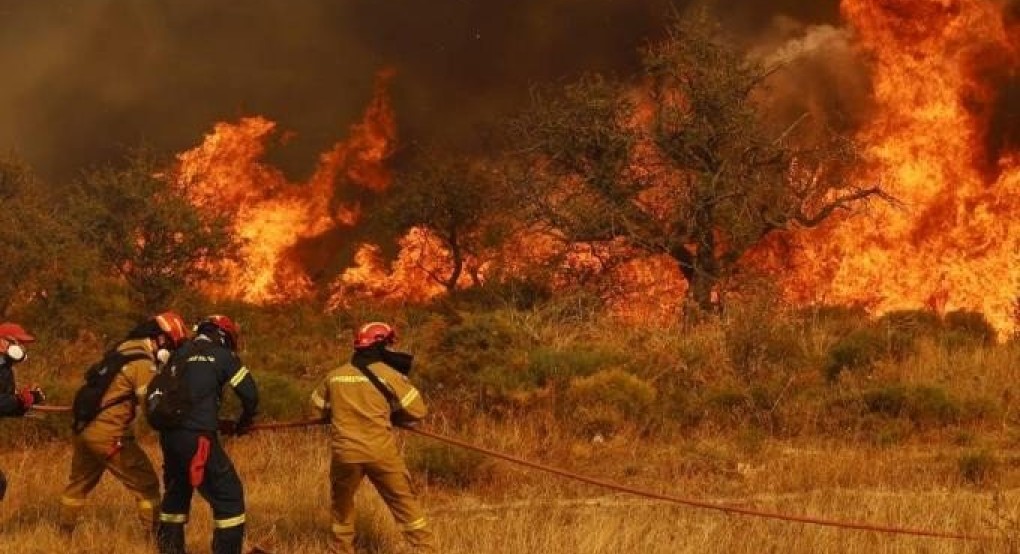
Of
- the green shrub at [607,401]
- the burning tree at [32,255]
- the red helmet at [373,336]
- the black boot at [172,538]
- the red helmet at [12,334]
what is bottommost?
the black boot at [172,538]

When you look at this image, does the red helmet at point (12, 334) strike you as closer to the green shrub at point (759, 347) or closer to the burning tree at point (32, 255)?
the green shrub at point (759, 347)

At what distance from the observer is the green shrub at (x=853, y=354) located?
13930 millimetres

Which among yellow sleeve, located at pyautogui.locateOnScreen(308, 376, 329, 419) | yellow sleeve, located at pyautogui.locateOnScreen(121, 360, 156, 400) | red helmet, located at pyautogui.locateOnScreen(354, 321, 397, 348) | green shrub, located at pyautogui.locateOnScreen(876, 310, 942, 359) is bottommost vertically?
yellow sleeve, located at pyautogui.locateOnScreen(308, 376, 329, 419)

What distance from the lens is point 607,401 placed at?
1245 cm

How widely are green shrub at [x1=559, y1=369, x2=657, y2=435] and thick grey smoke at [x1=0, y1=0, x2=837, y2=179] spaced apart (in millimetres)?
23523

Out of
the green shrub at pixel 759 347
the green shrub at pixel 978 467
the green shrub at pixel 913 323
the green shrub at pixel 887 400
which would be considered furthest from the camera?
the green shrub at pixel 913 323

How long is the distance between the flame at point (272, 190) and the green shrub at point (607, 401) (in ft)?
58.8

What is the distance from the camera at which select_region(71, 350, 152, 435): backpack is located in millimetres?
7852

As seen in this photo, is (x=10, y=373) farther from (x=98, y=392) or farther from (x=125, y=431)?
(x=125, y=431)

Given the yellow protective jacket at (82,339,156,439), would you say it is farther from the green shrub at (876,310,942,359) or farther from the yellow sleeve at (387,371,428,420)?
the green shrub at (876,310,942,359)

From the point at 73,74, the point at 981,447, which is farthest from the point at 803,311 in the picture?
the point at 73,74

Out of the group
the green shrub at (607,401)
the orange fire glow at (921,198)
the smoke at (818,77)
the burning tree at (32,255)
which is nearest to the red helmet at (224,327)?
the green shrub at (607,401)

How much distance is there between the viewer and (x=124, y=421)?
8.00 metres

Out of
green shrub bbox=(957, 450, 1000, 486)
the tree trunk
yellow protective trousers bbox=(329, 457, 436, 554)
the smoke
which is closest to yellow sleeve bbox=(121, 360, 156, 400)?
yellow protective trousers bbox=(329, 457, 436, 554)
